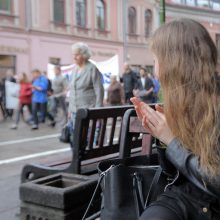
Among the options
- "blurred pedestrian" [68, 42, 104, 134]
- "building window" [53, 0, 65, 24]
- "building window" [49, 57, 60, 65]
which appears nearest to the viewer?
"blurred pedestrian" [68, 42, 104, 134]

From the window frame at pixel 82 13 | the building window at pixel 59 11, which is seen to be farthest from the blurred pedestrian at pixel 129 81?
the window frame at pixel 82 13

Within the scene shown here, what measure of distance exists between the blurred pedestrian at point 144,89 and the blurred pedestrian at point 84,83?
7.51m

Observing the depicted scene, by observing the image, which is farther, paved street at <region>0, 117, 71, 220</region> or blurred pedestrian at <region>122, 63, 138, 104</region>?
blurred pedestrian at <region>122, 63, 138, 104</region>

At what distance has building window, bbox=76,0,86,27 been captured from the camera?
28180mm

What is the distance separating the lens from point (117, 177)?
236 cm

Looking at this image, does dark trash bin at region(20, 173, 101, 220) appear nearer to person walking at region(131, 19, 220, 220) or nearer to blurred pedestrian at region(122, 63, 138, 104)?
person walking at region(131, 19, 220, 220)

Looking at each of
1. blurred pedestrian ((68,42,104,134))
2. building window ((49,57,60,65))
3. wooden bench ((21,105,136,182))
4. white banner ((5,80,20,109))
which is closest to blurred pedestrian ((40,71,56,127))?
white banner ((5,80,20,109))

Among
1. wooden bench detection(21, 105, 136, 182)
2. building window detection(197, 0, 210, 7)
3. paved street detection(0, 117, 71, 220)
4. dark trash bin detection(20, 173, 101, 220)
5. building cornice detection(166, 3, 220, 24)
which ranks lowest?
paved street detection(0, 117, 71, 220)

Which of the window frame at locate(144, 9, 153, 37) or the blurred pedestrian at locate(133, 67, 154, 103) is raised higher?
the window frame at locate(144, 9, 153, 37)

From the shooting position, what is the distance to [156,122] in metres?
2.21

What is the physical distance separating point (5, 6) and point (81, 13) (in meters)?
5.87

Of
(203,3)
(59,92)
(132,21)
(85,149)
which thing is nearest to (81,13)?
(132,21)

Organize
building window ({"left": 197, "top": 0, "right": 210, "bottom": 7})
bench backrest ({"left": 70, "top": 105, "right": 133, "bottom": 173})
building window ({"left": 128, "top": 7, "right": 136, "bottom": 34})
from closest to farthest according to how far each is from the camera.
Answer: bench backrest ({"left": 70, "top": 105, "right": 133, "bottom": 173}) < building window ({"left": 128, "top": 7, "right": 136, "bottom": 34}) < building window ({"left": 197, "top": 0, "right": 210, "bottom": 7})

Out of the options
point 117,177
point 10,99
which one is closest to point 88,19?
point 10,99
